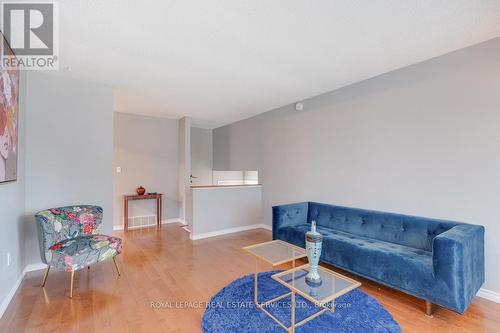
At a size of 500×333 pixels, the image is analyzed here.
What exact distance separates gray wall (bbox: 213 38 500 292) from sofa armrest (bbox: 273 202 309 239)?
1.49 feet

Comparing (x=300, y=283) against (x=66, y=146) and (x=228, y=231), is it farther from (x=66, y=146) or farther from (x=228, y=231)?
(x=66, y=146)

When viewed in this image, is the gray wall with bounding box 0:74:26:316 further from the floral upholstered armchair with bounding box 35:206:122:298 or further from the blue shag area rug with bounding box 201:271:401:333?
the blue shag area rug with bounding box 201:271:401:333

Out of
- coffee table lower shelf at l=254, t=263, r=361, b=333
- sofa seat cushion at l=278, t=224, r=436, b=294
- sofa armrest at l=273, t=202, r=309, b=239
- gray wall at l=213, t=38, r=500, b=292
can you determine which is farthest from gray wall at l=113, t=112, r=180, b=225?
coffee table lower shelf at l=254, t=263, r=361, b=333

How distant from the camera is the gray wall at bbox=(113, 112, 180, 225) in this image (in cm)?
476

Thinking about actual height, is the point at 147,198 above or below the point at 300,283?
above

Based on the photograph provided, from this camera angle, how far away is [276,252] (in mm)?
2314

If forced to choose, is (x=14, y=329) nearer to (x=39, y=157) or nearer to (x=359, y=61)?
(x=39, y=157)

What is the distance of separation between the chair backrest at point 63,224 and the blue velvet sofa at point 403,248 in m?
2.31

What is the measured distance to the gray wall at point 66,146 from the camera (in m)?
2.79

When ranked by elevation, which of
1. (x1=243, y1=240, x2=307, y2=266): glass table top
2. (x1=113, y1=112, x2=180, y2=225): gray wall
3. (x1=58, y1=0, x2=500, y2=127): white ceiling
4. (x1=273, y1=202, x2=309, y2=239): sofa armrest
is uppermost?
(x1=58, y1=0, x2=500, y2=127): white ceiling

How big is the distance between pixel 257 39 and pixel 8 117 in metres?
2.32
